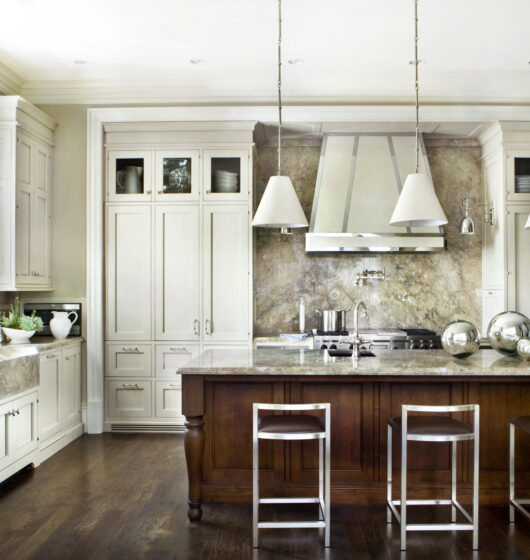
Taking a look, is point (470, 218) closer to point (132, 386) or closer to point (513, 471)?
point (513, 471)

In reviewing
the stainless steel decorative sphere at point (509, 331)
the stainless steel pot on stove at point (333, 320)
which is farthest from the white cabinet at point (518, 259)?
the stainless steel decorative sphere at point (509, 331)

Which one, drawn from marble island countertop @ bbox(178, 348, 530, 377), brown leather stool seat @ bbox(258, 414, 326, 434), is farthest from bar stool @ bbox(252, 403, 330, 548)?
marble island countertop @ bbox(178, 348, 530, 377)

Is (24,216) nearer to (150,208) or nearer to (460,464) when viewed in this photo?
(150,208)

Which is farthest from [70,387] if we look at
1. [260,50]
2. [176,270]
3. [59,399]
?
[260,50]

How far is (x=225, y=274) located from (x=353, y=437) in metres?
2.17

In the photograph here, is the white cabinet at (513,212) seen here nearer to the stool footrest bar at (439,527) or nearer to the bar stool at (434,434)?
the bar stool at (434,434)

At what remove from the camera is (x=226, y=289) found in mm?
4738

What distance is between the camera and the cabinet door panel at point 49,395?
3930 mm

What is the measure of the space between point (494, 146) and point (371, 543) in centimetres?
387

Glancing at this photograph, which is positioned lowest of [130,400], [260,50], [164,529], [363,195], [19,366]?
[164,529]

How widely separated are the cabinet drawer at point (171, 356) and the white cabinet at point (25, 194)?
1.21 metres

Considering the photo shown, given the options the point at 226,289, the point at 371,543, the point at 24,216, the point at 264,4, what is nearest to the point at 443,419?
the point at 371,543

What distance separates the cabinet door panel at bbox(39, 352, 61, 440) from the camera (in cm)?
393

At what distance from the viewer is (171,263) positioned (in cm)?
475
